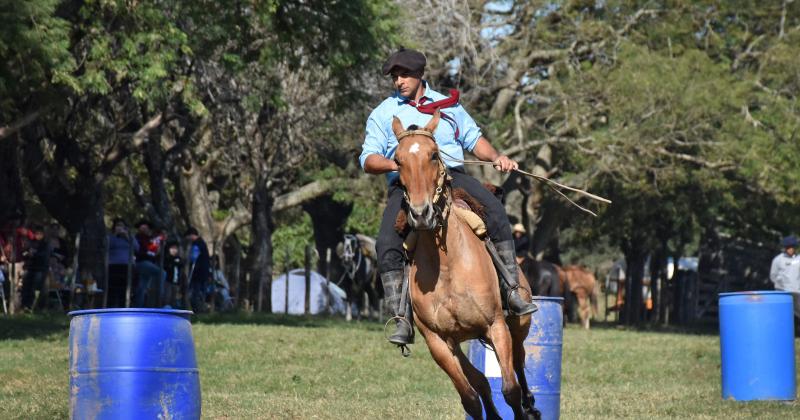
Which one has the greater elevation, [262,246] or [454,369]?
[262,246]

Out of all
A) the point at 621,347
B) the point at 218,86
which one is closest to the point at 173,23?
the point at 218,86

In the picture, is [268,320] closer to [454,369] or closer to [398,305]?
[398,305]

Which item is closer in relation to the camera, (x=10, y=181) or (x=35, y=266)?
(x=35, y=266)

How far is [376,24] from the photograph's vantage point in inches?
981

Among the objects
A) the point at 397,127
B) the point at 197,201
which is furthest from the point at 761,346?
the point at 197,201

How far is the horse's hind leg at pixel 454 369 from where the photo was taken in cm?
988

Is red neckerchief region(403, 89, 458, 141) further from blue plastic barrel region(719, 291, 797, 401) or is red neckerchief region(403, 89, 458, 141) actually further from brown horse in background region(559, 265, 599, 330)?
brown horse in background region(559, 265, 599, 330)

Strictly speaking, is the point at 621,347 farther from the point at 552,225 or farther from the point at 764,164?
the point at 552,225

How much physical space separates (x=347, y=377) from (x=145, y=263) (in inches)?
Result: 376

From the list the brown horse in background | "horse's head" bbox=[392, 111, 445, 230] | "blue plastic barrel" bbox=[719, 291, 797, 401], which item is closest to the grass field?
"blue plastic barrel" bbox=[719, 291, 797, 401]

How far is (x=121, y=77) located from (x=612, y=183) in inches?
713

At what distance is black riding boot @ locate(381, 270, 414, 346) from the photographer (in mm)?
10016

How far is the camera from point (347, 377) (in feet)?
56.1

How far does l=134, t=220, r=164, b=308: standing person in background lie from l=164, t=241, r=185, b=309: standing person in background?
69 cm
